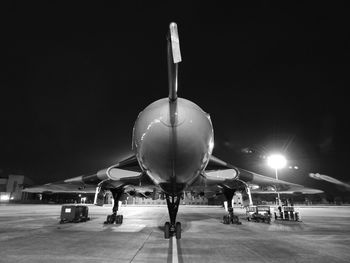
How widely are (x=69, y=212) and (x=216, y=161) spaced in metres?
10.3

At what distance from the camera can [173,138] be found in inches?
158

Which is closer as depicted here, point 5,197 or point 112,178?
point 112,178

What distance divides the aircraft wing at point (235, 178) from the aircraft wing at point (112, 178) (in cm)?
291

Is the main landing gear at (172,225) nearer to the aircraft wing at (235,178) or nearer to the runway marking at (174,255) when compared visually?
the runway marking at (174,255)

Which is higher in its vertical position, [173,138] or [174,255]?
[173,138]

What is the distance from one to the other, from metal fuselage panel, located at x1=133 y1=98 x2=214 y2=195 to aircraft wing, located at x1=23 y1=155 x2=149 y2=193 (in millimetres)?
3717

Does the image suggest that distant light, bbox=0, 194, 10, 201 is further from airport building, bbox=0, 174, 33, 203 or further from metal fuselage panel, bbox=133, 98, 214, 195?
metal fuselage panel, bbox=133, 98, 214, 195

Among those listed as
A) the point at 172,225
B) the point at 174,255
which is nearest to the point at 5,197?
the point at 174,255

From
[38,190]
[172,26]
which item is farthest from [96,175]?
[172,26]

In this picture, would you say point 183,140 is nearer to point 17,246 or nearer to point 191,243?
point 191,243

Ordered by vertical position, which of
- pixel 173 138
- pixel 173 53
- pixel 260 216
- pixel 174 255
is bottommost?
pixel 174 255

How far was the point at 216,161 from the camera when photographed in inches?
379

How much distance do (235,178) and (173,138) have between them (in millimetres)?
6142

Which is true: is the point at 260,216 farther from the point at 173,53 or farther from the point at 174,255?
the point at 173,53
